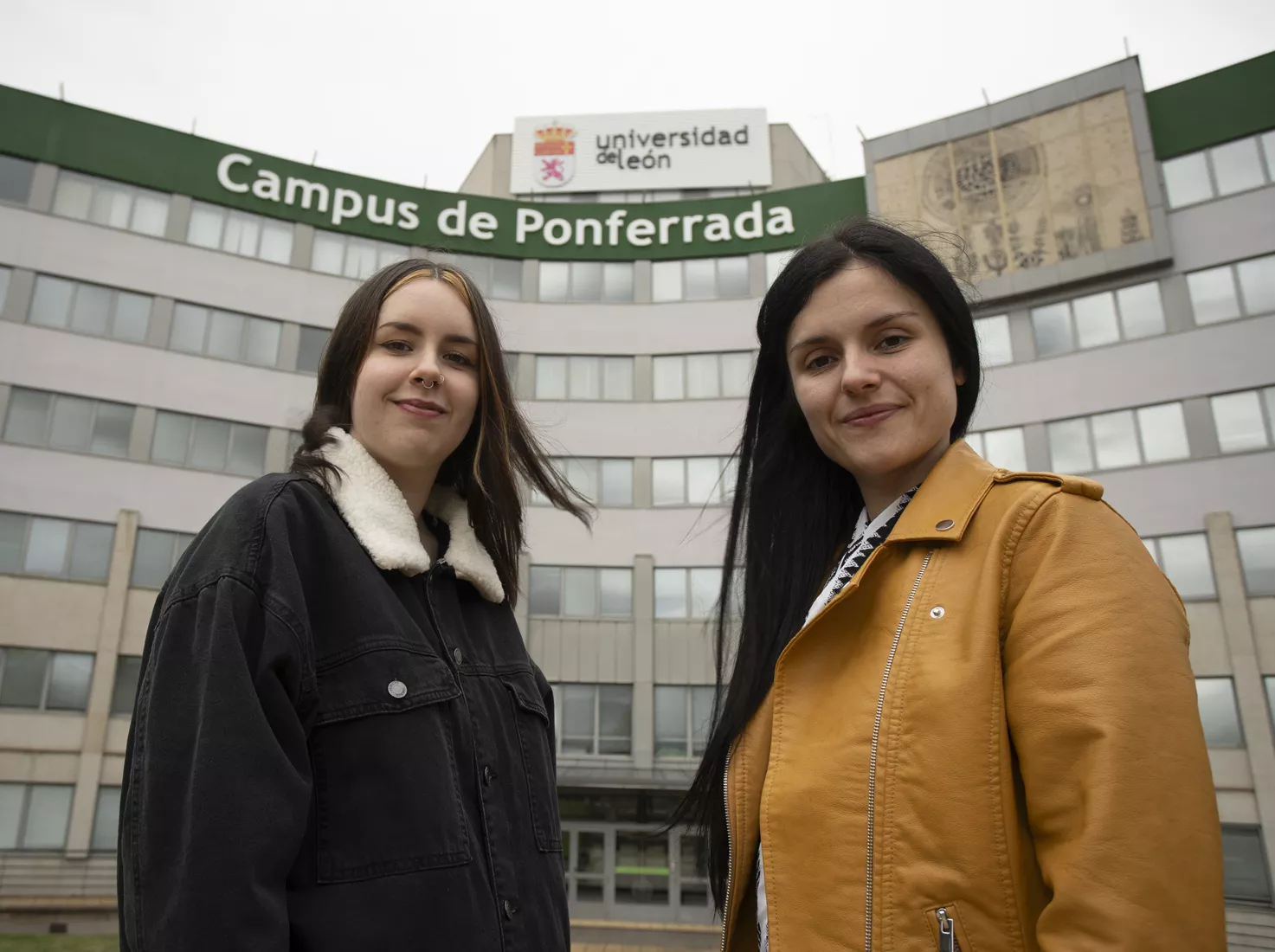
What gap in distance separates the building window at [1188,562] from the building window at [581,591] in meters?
13.4

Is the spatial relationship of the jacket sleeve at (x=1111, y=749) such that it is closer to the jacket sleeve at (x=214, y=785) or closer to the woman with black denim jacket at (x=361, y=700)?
the woman with black denim jacket at (x=361, y=700)

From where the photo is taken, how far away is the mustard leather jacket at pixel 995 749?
4.74 feet

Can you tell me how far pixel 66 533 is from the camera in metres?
21.8

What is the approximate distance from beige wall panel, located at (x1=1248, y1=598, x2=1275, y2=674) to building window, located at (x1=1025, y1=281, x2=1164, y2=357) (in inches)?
273

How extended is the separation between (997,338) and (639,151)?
758 inches

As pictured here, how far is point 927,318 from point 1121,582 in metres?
0.86

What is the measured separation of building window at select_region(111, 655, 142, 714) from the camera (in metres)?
21.4

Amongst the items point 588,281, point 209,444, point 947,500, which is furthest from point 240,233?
point 947,500

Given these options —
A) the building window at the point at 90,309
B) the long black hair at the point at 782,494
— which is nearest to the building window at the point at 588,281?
the building window at the point at 90,309

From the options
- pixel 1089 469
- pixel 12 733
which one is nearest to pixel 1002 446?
pixel 1089 469

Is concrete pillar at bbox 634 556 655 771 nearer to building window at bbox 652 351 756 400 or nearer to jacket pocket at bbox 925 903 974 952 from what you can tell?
building window at bbox 652 351 756 400

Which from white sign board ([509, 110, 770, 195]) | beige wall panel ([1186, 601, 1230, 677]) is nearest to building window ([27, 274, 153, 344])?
white sign board ([509, 110, 770, 195])

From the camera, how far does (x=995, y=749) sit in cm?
164

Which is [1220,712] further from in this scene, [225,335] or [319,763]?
[225,335]
